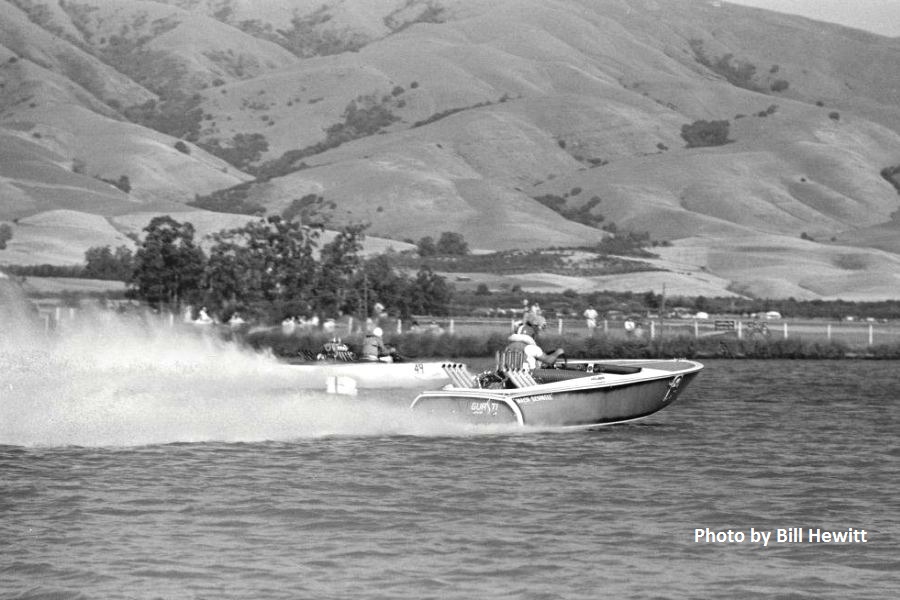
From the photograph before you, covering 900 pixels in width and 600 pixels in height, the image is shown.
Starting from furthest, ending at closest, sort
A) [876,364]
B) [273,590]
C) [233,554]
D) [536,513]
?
[876,364] → [536,513] → [233,554] → [273,590]

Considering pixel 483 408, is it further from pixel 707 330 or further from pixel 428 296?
pixel 428 296

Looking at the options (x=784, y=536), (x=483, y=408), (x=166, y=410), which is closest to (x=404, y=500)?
(x=784, y=536)

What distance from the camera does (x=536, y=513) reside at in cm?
2219

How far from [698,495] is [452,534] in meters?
4.82

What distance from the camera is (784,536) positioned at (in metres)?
20.4

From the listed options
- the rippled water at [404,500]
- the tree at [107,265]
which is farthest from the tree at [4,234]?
the rippled water at [404,500]

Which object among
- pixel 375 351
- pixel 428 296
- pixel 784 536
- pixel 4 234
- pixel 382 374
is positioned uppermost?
pixel 4 234

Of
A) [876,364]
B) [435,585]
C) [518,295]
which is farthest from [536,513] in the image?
[518,295]

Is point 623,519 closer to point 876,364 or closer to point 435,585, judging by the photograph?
point 435,585

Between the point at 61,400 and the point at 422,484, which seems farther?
the point at 61,400

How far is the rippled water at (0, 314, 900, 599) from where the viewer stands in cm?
1812

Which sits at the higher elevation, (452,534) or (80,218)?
(80,218)

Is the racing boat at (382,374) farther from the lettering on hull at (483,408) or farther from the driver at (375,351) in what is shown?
the lettering on hull at (483,408)

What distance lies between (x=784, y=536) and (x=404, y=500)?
5503mm
